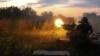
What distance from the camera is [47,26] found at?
2745 cm

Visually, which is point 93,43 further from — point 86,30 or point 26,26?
point 26,26

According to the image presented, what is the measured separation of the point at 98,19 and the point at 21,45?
12.2 meters

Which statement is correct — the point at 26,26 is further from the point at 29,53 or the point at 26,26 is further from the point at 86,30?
the point at 29,53

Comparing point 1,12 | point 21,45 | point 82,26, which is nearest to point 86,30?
point 82,26

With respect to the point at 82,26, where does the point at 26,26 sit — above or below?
below

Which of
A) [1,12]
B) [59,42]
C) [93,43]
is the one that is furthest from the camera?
[1,12]

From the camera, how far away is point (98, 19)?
2714cm

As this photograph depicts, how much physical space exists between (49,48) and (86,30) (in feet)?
6.13

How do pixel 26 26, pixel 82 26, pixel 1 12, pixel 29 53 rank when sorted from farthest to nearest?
pixel 1 12 < pixel 26 26 < pixel 82 26 < pixel 29 53

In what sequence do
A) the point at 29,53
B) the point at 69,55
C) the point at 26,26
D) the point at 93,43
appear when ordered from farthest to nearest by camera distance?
the point at 26,26 → the point at 93,43 → the point at 29,53 → the point at 69,55

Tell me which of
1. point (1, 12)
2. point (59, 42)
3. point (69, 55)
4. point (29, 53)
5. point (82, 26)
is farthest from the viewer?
point (1, 12)

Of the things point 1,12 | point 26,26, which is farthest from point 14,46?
point 1,12

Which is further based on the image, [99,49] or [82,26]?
[82,26]

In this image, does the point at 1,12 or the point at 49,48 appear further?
→ the point at 1,12
